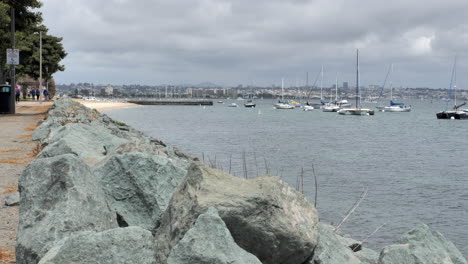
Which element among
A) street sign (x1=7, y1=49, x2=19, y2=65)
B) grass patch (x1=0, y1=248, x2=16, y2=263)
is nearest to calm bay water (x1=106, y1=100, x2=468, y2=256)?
grass patch (x1=0, y1=248, x2=16, y2=263)

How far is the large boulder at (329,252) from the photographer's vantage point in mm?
5219

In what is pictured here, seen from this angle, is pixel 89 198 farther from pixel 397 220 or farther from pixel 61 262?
pixel 397 220

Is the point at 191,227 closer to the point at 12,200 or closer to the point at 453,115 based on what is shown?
the point at 12,200

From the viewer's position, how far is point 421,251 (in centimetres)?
563

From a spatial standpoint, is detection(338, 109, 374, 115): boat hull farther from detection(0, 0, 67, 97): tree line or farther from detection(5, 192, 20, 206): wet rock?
detection(5, 192, 20, 206): wet rock

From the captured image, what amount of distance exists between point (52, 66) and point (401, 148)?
Answer: 48.4 meters

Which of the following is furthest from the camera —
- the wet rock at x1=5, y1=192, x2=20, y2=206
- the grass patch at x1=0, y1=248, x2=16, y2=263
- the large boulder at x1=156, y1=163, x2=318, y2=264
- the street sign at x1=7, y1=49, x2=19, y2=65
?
the street sign at x1=7, y1=49, x2=19, y2=65

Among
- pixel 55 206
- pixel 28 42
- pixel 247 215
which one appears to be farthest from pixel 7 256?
pixel 28 42

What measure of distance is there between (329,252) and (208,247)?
71.5 inches

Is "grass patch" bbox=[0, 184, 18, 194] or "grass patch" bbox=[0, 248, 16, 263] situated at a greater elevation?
"grass patch" bbox=[0, 184, 18, 194]

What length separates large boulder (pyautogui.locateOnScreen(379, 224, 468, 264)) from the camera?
17.4ft

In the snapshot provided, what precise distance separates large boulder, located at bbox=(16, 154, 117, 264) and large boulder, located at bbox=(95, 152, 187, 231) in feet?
2.21

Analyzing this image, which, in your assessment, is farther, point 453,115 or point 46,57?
point 453,115

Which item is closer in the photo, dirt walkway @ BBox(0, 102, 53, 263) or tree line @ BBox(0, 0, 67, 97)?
dirt walkway @ BBox(0, 102, 53, 263)
